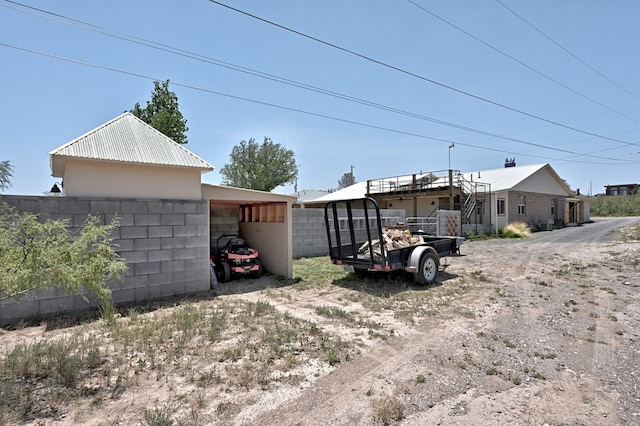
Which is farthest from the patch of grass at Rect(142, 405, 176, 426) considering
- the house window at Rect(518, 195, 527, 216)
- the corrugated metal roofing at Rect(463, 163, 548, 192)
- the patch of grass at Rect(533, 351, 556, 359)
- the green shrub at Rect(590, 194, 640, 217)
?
the green shrub at Rect(590, 194, 640, 217)

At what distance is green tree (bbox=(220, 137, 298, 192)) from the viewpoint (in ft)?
130

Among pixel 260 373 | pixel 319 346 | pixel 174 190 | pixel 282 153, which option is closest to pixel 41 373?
pixel 260 373

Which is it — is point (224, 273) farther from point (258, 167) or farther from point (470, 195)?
point (258, 167)

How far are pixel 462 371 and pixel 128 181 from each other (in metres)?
7.11

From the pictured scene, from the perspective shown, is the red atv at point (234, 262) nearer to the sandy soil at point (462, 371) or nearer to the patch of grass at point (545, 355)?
the sandy soil at point (462, 371)

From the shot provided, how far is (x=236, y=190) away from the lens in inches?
356

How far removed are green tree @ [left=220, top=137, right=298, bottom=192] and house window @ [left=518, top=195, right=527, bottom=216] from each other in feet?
79.7

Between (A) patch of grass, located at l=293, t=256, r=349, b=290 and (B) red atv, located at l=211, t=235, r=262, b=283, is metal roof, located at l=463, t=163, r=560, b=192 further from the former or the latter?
(B) red atv, located at l=211, t=235, r=262, b=283

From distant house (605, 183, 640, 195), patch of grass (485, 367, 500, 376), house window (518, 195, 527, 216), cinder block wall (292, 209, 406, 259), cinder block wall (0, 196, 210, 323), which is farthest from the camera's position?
distant house (605, 183, 640, 195)

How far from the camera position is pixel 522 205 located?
25.7m

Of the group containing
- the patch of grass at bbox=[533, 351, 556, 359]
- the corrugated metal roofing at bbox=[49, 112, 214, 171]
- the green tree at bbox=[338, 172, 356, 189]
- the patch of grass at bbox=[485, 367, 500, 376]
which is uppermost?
the green tree at bbox=[338, 172, 356, 189]

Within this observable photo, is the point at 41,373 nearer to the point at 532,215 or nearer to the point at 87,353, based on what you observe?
the point at 87,353

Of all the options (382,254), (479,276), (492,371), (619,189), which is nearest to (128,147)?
(382,254)

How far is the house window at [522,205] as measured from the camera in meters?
25.4
